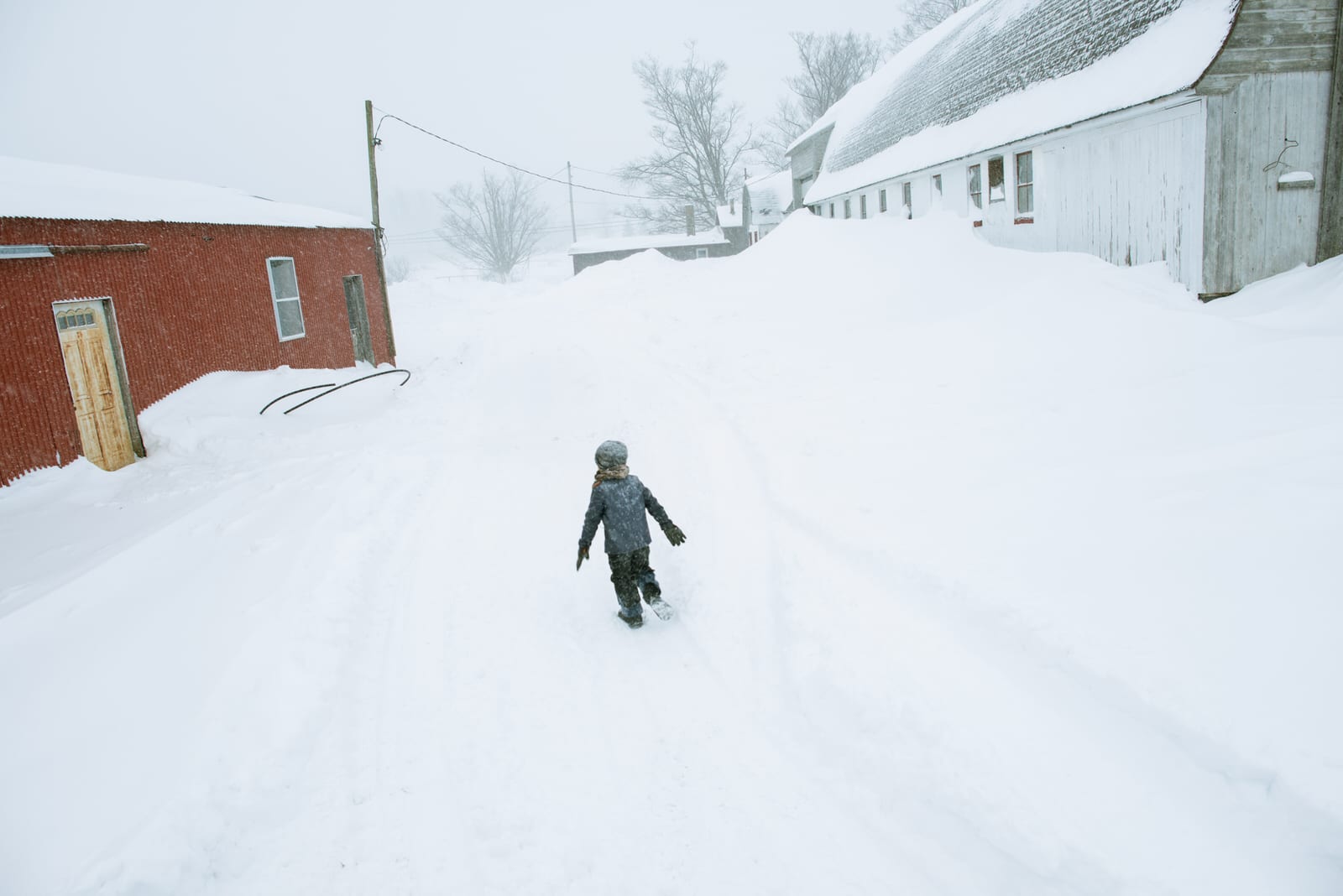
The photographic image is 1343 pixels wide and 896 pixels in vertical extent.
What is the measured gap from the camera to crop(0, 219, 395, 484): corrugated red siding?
9.32 m

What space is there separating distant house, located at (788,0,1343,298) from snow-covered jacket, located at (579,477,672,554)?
8.96 metres

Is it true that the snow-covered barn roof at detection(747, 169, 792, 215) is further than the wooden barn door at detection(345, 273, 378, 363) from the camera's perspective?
Yes

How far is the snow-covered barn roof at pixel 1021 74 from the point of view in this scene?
10297mm

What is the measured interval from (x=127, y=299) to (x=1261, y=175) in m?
16.2

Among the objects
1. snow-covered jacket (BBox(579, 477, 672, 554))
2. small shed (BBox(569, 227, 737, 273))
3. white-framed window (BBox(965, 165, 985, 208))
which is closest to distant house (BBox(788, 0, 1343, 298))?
white-framed window (BBox(965, 165, 985, 208))

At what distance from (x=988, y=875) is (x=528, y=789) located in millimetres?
2343

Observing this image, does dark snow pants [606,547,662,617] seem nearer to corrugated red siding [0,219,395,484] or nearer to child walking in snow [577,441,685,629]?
child walking in snow [577,441,685,629]

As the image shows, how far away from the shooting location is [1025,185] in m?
14.2

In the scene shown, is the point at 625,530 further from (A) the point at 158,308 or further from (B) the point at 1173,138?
(A) the point at 158,308

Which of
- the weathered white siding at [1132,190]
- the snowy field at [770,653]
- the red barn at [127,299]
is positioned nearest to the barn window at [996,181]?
the weathered white siding at [1132,190]

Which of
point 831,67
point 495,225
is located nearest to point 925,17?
point 831,67

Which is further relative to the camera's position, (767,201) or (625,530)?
(767,201)

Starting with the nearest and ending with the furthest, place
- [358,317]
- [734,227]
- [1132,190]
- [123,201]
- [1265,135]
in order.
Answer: [1265,135] < [1132,190] < [123,201] < [358,317] < [734,227]

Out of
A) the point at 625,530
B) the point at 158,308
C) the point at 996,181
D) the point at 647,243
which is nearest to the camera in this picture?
the point at 625,530
